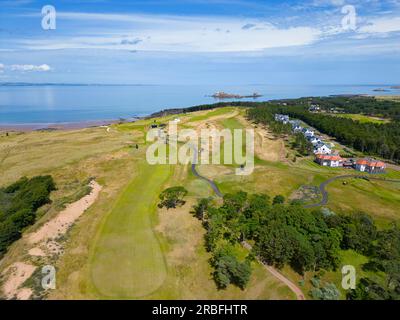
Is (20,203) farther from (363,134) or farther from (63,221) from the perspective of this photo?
(363,134)

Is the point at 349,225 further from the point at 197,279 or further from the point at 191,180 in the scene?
the point at 191,180

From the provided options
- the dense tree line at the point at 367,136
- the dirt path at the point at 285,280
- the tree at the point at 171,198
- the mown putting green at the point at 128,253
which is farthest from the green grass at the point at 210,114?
the dirt path at the point at 285,280

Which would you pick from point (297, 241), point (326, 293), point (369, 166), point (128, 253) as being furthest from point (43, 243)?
point (369, 166)

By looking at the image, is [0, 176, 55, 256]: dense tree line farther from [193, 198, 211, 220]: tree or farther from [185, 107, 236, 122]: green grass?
[185, 107, 236, 122]: green grass

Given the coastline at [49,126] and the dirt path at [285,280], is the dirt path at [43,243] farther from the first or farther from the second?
the coastline at [49,126]

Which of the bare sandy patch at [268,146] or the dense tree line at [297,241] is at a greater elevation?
the bare sandy patch at [268,146]
